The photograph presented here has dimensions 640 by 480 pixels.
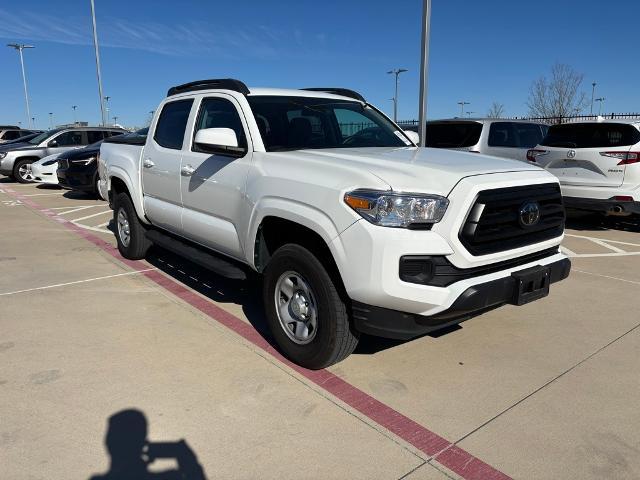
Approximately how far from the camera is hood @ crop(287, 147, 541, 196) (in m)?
2.96

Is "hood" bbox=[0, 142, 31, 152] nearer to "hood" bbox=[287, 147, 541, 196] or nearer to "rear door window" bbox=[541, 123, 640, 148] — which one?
"rear door window" bbox=[541, 123, 640, 148]

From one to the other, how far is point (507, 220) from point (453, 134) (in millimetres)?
7310

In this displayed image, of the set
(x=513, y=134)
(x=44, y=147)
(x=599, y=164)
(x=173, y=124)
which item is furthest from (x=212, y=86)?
(x=44, y=147)

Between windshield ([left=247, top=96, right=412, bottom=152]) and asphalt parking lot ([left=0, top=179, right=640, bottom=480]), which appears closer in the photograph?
asphalt parking lot ([left=0, top=179, right=640, bottom=480])

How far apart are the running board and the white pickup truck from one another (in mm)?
24

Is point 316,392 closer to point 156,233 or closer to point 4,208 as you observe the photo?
point 156,233

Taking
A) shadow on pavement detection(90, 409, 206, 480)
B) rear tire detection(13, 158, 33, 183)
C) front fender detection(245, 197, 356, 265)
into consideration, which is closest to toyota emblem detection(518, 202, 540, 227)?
front fender detection(245, 197, 356, 265)

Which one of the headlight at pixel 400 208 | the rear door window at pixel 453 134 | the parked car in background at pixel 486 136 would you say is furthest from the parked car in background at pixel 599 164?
the headlight at pixel 400 208

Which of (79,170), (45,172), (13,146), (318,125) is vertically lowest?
(45,172)

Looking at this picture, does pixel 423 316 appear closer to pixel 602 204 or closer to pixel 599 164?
pixel 602 204

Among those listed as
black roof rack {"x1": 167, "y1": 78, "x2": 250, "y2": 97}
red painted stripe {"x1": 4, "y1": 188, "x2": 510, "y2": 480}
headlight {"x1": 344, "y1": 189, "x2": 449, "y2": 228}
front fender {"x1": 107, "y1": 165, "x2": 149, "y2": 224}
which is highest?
black roof rack {"x1": 167, "y1": 78, "x2": 250, "y2": 97}

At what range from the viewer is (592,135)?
795cm

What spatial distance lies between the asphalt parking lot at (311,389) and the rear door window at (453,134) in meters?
5.03

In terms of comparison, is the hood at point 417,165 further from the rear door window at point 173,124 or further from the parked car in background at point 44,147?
the parked car in background at point 44,147
